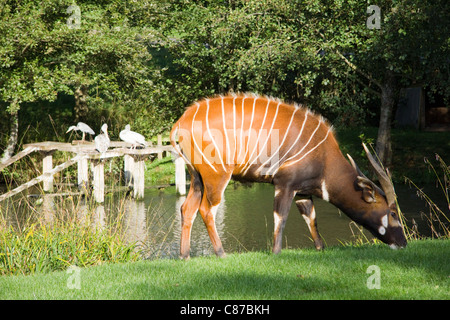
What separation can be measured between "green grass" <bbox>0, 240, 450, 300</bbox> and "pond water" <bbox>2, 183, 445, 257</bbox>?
67.7 inches

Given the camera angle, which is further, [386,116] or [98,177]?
[386,116]

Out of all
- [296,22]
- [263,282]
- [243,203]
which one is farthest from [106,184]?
[263,282]

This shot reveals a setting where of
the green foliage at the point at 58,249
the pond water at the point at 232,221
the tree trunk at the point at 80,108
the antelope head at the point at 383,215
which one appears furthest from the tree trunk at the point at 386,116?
the green foliage at the point at 58,249

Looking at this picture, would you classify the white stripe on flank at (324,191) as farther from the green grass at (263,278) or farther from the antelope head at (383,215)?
the green grass at (263,278)

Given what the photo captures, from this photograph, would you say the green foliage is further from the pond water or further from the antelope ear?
the antelope ear

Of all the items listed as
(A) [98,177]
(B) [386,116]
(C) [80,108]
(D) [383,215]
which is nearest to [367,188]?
(D) [383,215]

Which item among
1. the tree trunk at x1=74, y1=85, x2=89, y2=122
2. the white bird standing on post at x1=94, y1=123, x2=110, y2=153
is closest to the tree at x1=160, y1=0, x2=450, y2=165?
the white bird standing on post at x1=94, y1=123, x2=110, y2=153

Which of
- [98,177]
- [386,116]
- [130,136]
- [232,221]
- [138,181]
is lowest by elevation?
[232,221]

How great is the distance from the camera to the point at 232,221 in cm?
1373

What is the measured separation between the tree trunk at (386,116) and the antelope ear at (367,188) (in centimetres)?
1170

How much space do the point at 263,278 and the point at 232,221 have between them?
26.2 ft

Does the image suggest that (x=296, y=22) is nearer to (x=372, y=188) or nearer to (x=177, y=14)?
(x=177, y=14)

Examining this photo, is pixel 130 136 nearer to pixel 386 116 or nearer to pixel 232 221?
pixel 232 221

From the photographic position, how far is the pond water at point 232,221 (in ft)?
33.2
